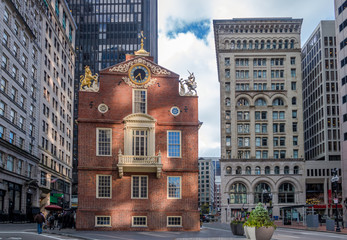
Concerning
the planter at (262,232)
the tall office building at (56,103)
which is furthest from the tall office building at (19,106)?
the planter at (262,232)

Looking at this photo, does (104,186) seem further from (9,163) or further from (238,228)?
(9,163)

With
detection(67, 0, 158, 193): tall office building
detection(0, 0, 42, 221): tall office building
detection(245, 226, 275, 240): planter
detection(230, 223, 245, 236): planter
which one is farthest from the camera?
detection(67, 0, 158, 193): tall office building

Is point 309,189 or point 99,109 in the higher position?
point 99,109

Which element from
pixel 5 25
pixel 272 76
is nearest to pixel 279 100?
pixel 272 76

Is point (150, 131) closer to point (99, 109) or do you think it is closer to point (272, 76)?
point (99, 109)

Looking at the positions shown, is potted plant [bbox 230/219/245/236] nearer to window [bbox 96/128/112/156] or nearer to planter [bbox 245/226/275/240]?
planter [bbox 245/226/275/240]

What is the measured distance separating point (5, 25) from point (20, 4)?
A: 7705mm

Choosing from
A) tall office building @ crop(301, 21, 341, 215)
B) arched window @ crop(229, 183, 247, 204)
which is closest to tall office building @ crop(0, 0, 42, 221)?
arched window @ crop(229, 183, 247, 204)

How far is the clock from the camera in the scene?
43.6 meters

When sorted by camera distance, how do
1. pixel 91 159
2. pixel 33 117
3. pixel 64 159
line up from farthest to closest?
pixel 64 159 → pixel 33 117 → pixel 91 159

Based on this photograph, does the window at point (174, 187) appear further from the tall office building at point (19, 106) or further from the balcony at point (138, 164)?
the tall office building at point (19, 106)

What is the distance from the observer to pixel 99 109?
1667 inches

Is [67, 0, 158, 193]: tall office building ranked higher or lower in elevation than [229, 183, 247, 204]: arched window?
higher

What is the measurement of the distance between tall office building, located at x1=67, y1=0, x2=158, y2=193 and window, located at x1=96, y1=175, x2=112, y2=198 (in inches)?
4086
